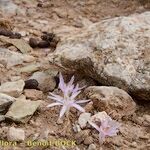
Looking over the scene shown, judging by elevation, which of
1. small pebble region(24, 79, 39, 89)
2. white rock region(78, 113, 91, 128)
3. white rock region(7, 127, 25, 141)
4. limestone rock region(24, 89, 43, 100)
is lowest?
white rock region(7, 127, 25, 141)

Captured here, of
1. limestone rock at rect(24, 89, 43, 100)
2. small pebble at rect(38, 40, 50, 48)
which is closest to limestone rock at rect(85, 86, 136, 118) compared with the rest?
limestone rock at rect(24, 89, 43, 100)

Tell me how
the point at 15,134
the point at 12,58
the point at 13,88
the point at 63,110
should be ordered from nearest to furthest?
the point at 15,134
the point at 63,110
the point at 13,88
the point at 12,58

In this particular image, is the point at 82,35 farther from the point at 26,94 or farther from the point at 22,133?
the point at 22,133

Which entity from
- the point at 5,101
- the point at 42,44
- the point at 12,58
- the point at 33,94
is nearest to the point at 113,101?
the point at 33,94

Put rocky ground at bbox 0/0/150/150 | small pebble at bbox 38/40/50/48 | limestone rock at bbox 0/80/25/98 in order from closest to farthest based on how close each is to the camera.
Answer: rocky ground at bbox 0/0/150/150 → limestone rock at bbox 0/80/25/98 → small pebble at bbox 38/40/50/48

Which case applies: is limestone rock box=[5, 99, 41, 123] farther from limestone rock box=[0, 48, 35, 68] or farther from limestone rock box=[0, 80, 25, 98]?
limestone rock box=[0, 48, 35, 68]

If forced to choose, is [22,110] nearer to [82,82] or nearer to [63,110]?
[63,110]
